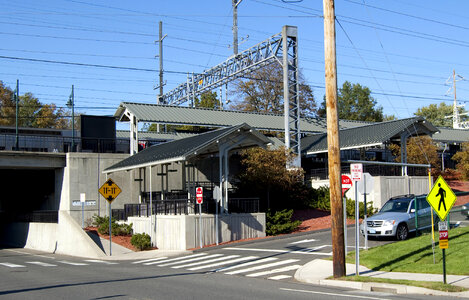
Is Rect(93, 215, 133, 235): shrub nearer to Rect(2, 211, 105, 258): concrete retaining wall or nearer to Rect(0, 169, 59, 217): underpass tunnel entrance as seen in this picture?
Rect(2, 211, 105, 258): concrete retaining wall

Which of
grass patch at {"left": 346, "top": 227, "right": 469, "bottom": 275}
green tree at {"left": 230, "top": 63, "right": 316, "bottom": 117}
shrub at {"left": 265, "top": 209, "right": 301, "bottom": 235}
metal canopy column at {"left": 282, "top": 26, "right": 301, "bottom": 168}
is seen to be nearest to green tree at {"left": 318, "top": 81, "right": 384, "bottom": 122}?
green tree at {"left": 230, "top": 63, "right": 316, "bottom": 117}

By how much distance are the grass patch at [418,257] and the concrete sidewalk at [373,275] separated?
19.3 inches

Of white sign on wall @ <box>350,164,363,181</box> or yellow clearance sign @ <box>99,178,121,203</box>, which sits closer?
white sign on wall @ <box>350,164,363,181</box>

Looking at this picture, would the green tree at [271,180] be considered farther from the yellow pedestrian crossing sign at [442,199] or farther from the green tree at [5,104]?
the green tree at [5,104]

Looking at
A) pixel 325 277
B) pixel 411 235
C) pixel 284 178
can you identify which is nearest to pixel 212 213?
pixel 284 178

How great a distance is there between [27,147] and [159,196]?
37.3 ft

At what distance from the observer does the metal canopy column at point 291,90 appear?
112 feet

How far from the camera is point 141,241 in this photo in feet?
88.2

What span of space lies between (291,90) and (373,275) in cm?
2225

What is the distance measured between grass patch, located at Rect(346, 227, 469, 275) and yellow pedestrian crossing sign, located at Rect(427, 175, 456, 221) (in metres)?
2.28

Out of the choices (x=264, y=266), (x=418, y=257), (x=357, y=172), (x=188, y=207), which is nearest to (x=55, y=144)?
(x=188, y=207)

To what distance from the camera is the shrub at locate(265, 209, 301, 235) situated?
90.8 feet

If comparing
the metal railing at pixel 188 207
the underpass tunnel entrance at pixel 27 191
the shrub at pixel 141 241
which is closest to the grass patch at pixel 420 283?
the metal railing at pixel 188 207

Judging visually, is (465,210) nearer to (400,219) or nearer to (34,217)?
(400,219)
